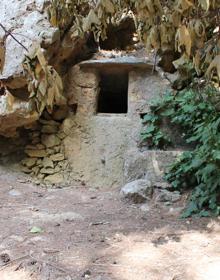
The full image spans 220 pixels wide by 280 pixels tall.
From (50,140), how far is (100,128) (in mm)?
706

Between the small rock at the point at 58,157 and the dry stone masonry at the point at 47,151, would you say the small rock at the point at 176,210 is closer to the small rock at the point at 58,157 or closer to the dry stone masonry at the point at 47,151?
the dry stone masonry at the point at 47,151

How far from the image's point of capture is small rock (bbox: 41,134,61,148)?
5.43 m

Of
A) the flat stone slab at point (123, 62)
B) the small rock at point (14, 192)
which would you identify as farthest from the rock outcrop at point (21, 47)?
the small rock at point (14, 192)

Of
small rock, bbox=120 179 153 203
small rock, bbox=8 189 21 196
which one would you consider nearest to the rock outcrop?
small rock, bbox=8 189 21 196

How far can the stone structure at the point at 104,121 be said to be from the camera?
5.18m

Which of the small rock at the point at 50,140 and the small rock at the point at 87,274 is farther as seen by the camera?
the small rock at the point at 50,140

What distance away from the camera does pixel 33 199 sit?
437cm

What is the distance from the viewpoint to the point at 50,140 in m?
5.44

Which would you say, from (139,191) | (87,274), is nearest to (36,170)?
(139,191)

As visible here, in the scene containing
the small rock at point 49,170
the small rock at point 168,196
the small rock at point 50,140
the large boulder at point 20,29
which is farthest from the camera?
the small rock at point 50,140

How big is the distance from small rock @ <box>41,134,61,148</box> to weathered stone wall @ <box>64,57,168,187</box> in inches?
5.4

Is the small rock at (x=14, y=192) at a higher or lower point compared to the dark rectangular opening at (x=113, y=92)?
lower

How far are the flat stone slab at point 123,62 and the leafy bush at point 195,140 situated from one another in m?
0.57

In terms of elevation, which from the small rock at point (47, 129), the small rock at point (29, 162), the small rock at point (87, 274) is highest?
the small rock at point (47, 129)
